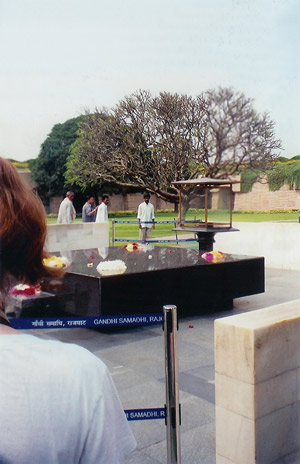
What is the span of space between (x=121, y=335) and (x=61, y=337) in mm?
451

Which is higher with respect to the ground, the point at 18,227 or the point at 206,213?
the point at 18,227

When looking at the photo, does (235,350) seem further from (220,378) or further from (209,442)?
(209,442)

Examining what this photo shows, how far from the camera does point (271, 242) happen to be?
7480mm

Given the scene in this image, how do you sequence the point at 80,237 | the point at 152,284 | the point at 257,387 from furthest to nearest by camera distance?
the point at 80,237, the point at 152,284, the point at 257,387

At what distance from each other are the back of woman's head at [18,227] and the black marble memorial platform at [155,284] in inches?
119


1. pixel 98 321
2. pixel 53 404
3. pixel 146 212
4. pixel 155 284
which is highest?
pixel 146 212

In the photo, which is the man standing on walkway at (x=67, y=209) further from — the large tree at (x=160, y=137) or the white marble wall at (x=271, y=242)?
the white marble wall at (x=271, y=242)

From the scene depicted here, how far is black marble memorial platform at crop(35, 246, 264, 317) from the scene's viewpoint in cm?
387

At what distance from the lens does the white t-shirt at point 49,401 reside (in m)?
0.61

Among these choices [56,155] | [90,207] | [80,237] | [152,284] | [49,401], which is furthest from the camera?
[80,237]

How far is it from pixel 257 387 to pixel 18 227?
1412mm

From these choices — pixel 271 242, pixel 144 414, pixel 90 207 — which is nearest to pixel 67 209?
pixel 90 207

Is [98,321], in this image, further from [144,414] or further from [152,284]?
[152,284]

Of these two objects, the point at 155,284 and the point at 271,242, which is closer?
the point at 155,284
